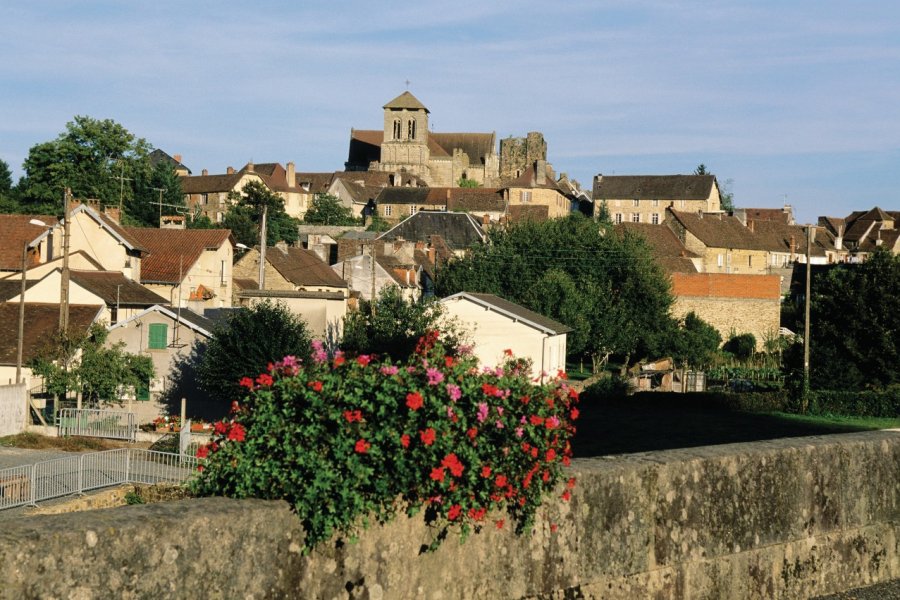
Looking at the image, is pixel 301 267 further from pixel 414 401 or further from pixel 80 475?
pixel 414 401

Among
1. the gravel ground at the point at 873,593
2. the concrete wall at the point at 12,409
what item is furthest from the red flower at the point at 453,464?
the concrete wall at the point at 12,409

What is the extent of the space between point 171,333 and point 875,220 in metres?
108

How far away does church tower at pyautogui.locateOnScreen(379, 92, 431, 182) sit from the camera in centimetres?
16700

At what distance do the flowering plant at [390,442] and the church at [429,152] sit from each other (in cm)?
15644

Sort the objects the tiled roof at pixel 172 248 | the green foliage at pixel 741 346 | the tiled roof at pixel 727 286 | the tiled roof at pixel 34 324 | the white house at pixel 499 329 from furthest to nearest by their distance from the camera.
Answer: the tiled roof at pixel 727 286 < the green foliage at pixel 741 346 < the tiled roof at pixel 172 248 < the white house at pixel 499 329 < the tiled roof at pixel 34 324

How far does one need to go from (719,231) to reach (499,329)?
6068 cm

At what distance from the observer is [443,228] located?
327ft

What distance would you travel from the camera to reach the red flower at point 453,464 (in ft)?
17.3

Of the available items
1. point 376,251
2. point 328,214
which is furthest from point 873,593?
point 328,214

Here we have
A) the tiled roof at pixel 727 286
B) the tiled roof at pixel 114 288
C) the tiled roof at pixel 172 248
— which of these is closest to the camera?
the tiled roof at pixel 114 288

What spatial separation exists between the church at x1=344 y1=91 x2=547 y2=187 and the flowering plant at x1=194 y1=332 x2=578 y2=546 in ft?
513

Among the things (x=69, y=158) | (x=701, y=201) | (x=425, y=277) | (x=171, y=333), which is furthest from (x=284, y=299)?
(x=701, y=201)

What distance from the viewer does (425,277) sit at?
77.9 m

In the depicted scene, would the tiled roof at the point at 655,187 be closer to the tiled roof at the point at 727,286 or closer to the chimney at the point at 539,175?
the chimney at the point at 539,175
